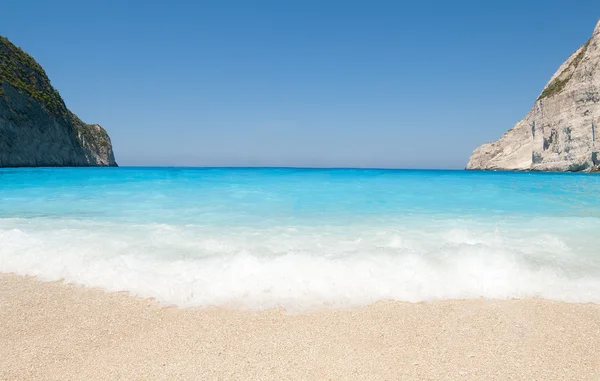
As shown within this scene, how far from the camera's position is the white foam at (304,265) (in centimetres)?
414

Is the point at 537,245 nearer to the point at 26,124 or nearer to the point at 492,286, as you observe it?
the point at 492,286

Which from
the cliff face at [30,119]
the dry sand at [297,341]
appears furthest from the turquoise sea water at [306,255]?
the cliff face at [30,119]

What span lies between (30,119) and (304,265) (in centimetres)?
6228

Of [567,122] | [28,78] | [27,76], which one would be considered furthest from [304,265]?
[27,76]

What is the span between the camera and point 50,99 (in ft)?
188

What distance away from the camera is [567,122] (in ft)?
156

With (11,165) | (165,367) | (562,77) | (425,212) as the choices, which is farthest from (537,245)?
(562,77)

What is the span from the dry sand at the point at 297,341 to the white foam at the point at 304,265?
0.29 metres

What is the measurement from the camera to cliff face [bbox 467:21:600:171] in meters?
44.1

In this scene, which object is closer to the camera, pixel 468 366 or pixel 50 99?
pixel 468 366

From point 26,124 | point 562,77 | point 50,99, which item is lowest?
point 26,124

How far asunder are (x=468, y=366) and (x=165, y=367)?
242 cm

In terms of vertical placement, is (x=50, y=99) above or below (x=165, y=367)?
above

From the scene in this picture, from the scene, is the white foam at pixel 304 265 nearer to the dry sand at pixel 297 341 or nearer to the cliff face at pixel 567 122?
the dry sand at pixel 297 341
